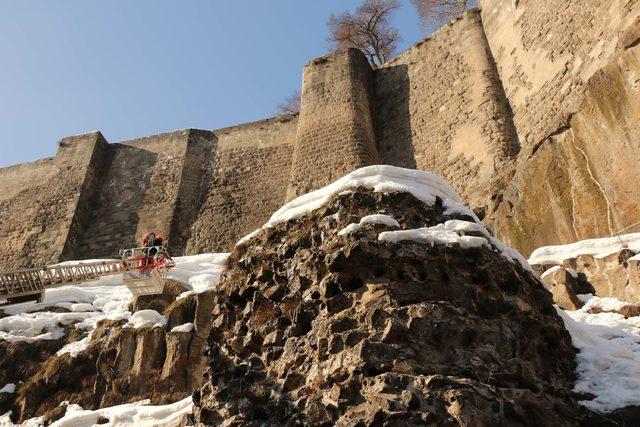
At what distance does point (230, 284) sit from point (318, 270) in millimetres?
1103

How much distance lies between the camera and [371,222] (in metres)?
4.77

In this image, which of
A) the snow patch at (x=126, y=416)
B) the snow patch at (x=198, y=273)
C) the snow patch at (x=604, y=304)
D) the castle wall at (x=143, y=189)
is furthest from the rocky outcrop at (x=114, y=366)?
the castle wall at (x=143, y=189)

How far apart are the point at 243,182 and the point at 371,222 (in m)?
11.6

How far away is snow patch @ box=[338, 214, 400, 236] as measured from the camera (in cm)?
471

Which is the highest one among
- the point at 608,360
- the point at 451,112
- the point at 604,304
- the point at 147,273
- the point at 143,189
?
the point at 451,112

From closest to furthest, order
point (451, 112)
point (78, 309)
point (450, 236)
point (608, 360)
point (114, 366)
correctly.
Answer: point (608, 360)
point (450, 236)
point (114, 366)
point (78, 309)
point (451, 112)

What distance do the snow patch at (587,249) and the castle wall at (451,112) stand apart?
8.57 feet

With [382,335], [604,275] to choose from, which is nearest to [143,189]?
[604,275]

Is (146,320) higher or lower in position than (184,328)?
higher

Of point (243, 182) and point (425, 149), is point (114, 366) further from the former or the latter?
point (243, 182)

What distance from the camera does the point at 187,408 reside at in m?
5.93

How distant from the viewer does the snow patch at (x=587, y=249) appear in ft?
21.6

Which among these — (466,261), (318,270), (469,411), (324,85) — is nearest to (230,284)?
(318,270)

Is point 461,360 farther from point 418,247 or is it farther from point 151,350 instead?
point 151,350
